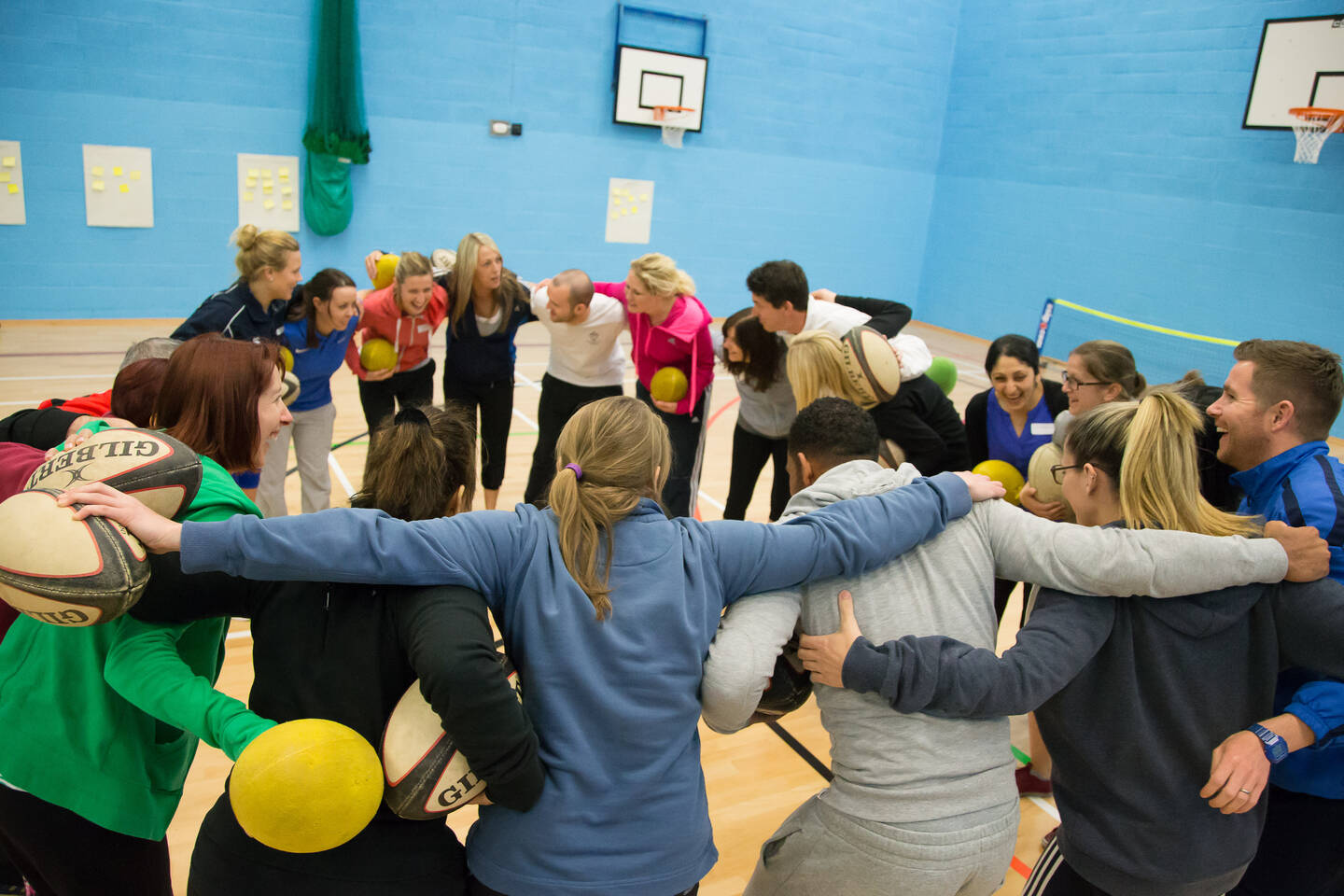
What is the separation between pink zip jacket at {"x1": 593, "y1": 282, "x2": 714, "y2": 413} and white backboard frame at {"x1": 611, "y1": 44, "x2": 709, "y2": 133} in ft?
24.6

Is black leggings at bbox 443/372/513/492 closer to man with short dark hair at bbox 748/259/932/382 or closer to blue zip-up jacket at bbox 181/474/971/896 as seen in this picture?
man with short dark hair at bbox 748/259/932/382

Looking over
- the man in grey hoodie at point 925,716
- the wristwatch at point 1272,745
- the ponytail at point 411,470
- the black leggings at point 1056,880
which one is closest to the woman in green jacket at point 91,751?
the ponytail at point 411,470

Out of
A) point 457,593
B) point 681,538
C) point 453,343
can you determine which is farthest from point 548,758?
point 453,343

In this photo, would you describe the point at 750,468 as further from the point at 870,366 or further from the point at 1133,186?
the point at 1133,186

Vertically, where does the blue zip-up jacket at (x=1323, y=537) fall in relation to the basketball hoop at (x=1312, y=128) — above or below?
below

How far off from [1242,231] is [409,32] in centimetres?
948

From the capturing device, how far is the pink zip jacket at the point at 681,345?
4816 millimetres

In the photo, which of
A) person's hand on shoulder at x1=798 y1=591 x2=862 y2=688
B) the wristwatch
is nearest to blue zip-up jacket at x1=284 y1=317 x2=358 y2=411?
person's hand on shoulder at x1=798 y1=591 x2=862 y2=688

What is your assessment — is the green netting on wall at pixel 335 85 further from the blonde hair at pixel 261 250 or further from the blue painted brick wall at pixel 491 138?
the blonde hair at pixel 261 250

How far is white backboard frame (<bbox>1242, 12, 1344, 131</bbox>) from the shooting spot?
8922 millimetres

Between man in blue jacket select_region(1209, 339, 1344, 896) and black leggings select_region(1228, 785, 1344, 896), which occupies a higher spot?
man in blue jacket select_region(1209, 339, 1344, 896)

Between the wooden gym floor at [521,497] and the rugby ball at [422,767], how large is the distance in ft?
4.78

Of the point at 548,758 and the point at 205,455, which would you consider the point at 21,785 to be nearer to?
the point at 205,455

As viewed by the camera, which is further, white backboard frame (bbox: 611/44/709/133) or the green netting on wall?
white backboard frame (bbox: 611/44/709/133)
